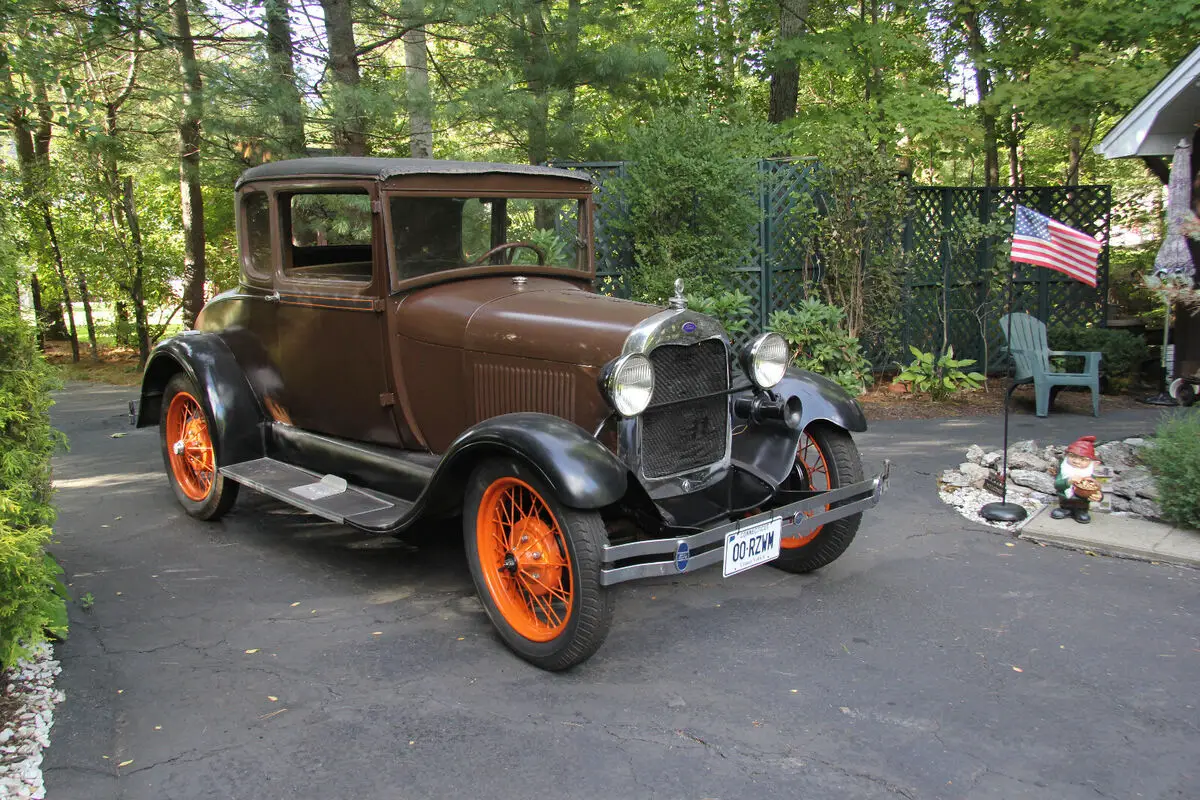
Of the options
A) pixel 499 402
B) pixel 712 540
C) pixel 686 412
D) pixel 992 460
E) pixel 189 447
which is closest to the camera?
pixel 712 540

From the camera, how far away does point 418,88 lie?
26.1 feet

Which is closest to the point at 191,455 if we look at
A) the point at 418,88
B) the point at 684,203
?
the point at 418,88

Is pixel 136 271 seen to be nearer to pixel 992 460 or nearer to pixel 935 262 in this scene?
pixel 935 262

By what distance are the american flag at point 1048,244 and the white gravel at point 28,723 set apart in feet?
19.2

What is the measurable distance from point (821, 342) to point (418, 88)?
4.39 metres

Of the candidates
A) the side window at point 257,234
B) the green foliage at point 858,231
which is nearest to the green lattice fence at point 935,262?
the green foliage at point 858,231

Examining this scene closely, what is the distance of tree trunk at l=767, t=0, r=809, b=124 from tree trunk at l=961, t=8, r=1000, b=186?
7.05ft

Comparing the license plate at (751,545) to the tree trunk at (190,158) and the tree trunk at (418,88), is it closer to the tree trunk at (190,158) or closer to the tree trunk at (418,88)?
the tree trunk at (418,88)

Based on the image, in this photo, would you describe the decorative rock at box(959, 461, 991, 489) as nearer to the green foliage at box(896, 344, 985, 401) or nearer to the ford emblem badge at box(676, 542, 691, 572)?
the green foliage at box(896, 344, 985, 401)

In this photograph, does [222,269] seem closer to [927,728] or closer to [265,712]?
[265,712]

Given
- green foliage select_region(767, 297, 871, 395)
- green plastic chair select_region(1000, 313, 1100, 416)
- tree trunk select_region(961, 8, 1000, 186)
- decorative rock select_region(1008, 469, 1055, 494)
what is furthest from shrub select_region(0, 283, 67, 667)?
tree trunk select_region(961, 8, 1000, 186)

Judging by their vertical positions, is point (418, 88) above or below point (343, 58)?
below

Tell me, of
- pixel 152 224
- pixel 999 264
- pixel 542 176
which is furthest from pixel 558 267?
pixel 152 224

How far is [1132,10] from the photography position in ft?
30.8
